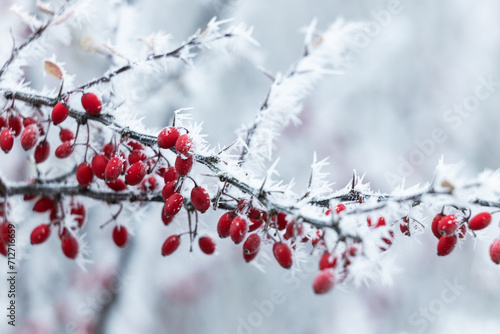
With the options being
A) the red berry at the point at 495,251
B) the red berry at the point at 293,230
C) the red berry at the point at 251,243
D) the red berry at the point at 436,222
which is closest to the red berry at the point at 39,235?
the red berry at the point at 251,243

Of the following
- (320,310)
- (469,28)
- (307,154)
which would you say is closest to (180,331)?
(320,310)

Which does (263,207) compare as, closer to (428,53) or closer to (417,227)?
(417,227)

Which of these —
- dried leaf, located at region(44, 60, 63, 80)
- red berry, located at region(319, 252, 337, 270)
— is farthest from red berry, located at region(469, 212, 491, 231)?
dried leaf, located at region(44, 60, 63, 80)

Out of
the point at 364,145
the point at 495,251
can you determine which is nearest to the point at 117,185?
the point at 495,251

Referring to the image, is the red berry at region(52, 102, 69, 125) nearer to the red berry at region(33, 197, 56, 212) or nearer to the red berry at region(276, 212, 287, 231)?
the red berry at region(33, 197, 56, 212)

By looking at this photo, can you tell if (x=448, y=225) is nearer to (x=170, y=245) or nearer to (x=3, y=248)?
(x=170, y=245)

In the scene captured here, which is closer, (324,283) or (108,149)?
(324,283)
